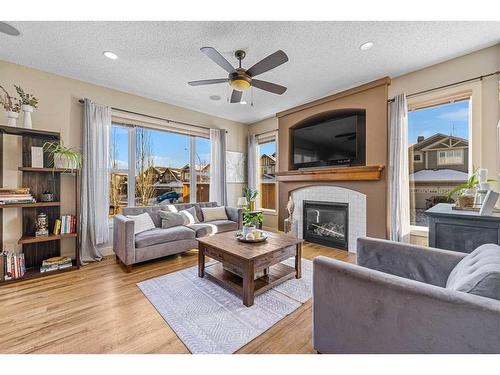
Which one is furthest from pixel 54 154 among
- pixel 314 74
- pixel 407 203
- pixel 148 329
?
pixel 407 203

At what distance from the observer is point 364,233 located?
338cm

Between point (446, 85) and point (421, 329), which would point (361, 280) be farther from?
point (446, 85)

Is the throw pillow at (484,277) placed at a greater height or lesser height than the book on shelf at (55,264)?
greater

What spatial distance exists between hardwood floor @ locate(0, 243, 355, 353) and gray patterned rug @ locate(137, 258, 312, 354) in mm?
63

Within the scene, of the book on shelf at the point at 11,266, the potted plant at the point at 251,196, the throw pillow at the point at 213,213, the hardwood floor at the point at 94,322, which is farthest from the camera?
the potted plant at the point at 251,196

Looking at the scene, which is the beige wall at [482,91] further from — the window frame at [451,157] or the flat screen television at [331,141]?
the flat screen television at [331,141]

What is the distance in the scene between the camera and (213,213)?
4094 mm

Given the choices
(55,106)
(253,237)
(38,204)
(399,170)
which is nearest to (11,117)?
(55,106)

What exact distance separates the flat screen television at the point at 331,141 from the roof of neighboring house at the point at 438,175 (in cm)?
73

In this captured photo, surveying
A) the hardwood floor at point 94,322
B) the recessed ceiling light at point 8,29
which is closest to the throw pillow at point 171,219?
the hardwood floor at point 94,322

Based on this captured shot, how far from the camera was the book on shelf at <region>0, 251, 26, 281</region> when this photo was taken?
242 centimetres

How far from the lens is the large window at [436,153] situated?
2717 millimetres

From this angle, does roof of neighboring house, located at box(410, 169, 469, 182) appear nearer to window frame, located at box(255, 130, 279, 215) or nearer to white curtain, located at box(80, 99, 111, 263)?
window frame, located at box(255, 130, 279, 215)
